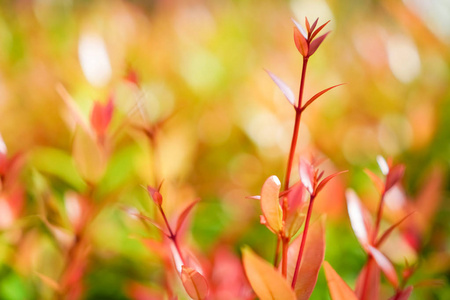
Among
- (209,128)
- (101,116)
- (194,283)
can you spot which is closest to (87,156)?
(101,116)

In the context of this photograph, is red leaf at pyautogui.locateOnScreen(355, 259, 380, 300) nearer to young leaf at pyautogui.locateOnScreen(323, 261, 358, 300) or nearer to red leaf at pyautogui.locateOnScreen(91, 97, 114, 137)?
young leaf at pyautogui.locateOnScreen(323, 261, 358, 300)

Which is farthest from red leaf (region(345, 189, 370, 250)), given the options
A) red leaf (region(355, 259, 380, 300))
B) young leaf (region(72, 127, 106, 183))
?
young leaf (region(72, 127, 106, 183))

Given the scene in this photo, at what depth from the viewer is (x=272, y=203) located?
0.22 meters

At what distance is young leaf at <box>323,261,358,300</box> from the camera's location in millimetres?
229

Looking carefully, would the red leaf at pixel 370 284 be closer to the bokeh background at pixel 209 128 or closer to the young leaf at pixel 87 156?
the bokeh background at pixel 209 128

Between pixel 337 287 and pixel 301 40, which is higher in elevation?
pixel 301 40

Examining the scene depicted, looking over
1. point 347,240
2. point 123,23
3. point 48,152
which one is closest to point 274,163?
point 347,240

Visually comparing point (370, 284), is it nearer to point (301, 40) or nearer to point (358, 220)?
point (358, 220)

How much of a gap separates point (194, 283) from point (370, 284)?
11 centimetres

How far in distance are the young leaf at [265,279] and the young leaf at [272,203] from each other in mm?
23

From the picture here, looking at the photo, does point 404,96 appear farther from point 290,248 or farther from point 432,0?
point 290,248

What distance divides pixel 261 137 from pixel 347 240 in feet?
0.61

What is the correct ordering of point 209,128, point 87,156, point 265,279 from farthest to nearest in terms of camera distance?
point 209,128, point 87,156, point 265,279

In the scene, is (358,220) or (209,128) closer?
(358,220)
